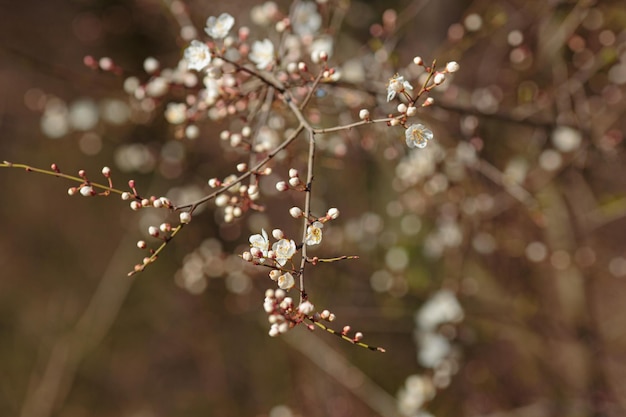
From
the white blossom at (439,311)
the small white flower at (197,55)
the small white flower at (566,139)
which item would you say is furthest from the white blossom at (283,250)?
the white blossom at (439,311)

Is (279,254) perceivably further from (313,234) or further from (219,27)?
(219,27)

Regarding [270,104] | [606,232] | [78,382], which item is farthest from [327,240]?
[78,382]

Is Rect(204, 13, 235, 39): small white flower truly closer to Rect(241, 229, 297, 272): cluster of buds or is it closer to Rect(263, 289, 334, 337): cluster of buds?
Rect(241, 229, 297, 272): cluster of buds

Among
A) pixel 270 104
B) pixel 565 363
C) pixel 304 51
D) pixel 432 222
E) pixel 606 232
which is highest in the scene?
pixel 606 232

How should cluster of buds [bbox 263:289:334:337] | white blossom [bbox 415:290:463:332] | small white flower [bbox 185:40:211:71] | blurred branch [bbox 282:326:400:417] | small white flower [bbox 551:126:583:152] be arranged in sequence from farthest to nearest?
1. blurred branch [bbox 282:326:400:417]
2. white blossom [bbox 415:290:463:332]
3. small white flower [bbox 551:126:583:152]
4. small white flower [bbox 185:40:211:71]
5. cluster of buds [bbox 263:289:334:337]

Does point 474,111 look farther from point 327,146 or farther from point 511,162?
point 511,162

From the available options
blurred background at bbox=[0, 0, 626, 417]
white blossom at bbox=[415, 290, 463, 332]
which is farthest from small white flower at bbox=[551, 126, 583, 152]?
white blossom at bbox=[415, 290, 463, 332]

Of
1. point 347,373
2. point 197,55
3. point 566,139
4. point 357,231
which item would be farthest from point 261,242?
point 347,373
